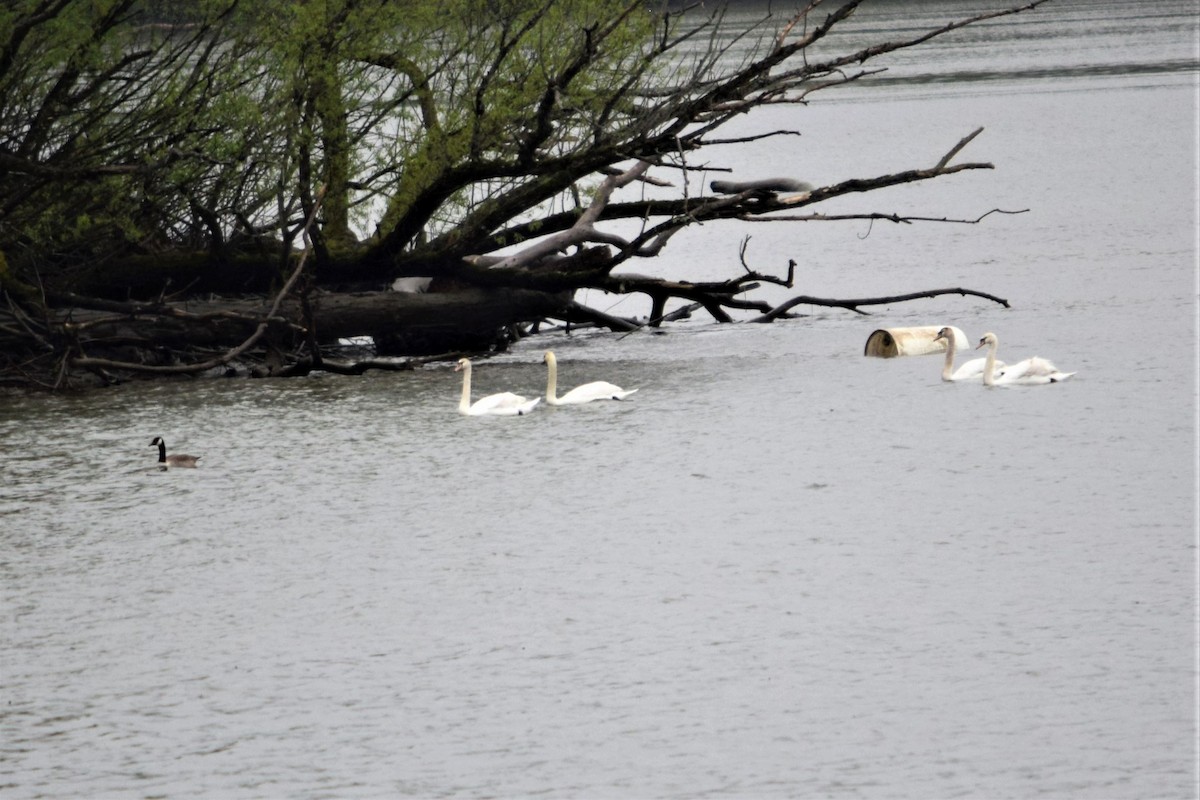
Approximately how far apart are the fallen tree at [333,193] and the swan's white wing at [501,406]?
2.10 metres

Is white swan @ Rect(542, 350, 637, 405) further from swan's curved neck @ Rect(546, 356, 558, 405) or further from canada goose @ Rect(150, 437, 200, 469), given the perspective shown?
canada goose @ Rect(150, 437, 200, 469)

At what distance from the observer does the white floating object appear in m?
15.7

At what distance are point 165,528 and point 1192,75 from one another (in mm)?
36078

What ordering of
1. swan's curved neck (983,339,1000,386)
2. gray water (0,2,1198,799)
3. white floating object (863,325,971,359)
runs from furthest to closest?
white floating object (863,325,971,359) < swan's curved neck (983,339,1000,386) < gray water (0,2,1198,799)

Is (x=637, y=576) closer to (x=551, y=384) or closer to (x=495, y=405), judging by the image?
(x=495, y=405)

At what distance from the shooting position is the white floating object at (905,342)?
15656 millimetres

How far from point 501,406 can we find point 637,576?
438cm

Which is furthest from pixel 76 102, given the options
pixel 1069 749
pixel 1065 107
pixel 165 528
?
pixel 1065 107

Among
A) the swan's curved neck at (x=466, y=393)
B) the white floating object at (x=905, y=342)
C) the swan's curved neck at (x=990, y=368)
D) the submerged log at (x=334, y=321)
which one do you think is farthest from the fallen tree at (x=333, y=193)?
the swan's curved neck at (x=990, y=368)

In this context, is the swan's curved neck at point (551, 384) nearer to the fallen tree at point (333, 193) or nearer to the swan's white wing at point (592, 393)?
the swan's white wing at point (592, 393)

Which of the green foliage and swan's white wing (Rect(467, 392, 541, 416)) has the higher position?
the green foliage

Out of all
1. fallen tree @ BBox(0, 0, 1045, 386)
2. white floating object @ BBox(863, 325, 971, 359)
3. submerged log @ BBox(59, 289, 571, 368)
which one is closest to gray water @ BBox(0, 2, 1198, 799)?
white floating object @ BBox(863, 325, 971, 359)

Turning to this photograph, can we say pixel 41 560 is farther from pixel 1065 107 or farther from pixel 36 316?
pixel 1065 107

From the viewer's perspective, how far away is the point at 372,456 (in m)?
12.6
